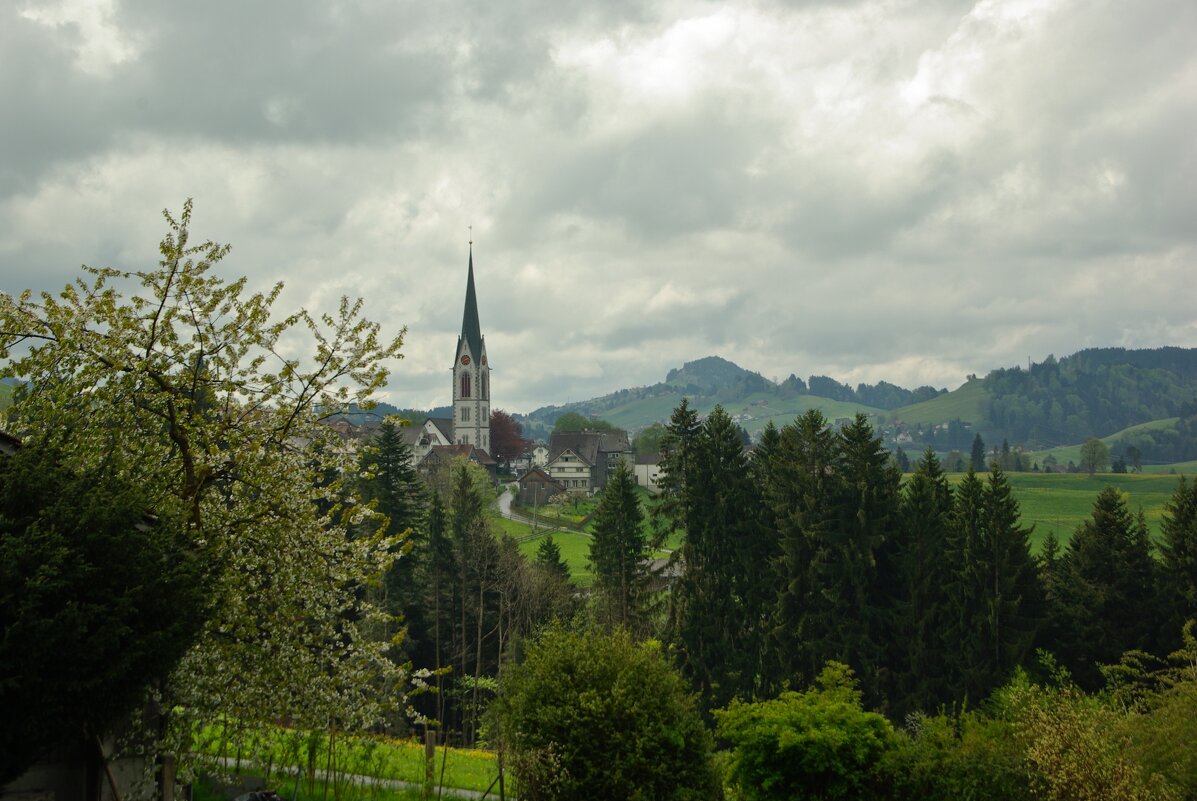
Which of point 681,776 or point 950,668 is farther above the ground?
point 681,776

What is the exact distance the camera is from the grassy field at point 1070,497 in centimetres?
8750

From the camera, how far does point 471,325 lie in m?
144

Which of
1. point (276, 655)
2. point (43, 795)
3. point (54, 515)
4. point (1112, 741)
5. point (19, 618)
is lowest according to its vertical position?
point (1112, 741)

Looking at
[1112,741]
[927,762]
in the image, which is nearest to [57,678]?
[927,762]

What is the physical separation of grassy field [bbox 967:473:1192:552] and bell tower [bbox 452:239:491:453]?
7758 centimetres

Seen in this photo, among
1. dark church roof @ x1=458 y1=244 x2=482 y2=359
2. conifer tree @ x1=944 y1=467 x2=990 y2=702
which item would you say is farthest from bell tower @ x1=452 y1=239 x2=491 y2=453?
conifer tree @ x1=944 y1=467 x2=990 y2=702

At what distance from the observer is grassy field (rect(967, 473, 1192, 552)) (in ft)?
287

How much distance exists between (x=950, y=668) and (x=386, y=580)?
25132 mm

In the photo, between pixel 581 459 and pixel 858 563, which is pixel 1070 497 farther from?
pixel 858 563

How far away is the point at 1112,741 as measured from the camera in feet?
60.4

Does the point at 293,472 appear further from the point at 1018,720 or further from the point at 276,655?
the point at 1018,720

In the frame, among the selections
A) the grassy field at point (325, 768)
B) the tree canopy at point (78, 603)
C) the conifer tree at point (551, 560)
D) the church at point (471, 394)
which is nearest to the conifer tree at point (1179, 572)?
the grassy field at point (325, 768)

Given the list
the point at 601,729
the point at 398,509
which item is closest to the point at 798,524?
the point at 398,509

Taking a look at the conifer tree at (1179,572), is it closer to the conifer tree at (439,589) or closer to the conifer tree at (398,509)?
the conifer tree at (398,509)
